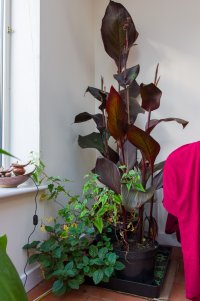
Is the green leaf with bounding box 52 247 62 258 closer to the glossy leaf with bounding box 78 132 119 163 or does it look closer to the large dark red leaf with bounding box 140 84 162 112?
the glossy leaf with bounding box 78 132 119 163

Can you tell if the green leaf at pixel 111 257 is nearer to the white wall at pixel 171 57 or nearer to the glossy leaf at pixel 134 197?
the glossy leaf at pixel 134 197

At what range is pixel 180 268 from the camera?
154 centimetres

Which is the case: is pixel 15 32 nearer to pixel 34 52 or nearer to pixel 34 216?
pixel 34 52

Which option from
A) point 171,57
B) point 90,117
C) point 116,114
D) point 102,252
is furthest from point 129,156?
point 171,57

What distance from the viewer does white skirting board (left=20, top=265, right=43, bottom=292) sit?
4.12ft

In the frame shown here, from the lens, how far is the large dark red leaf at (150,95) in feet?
4.16

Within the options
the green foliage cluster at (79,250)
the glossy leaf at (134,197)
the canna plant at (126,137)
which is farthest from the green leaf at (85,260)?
the glossy leaf at (134,197)

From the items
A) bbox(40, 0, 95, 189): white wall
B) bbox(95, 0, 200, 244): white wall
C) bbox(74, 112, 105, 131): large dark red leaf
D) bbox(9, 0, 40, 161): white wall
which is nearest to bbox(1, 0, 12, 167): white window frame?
bbox(9, 0, 40, 161): white wall

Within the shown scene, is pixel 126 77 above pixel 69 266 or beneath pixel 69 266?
above

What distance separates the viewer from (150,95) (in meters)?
1.30

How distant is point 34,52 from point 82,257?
1.14 meters

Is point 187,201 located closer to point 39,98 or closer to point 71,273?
point 71,273

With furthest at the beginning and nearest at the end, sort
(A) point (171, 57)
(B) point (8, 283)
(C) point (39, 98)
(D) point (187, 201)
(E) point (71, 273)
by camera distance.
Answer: (A) point (171, 57) < (C) point (39, 98) < (E) point (71, 273) < (D) point (187, 201) < (B) point (8, 283)

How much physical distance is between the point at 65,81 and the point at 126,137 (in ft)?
2.19
